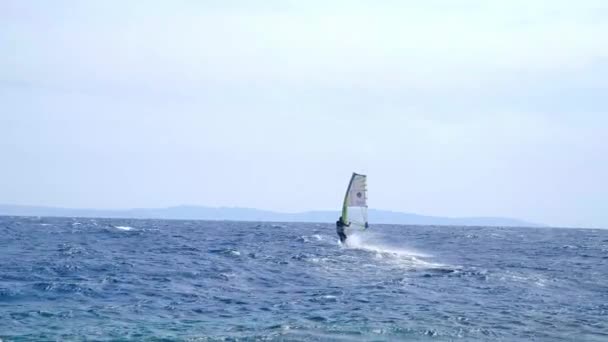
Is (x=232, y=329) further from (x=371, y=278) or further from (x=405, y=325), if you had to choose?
(x=371, y=278)

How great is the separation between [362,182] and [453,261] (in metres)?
10.8

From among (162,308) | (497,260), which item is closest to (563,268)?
(497,260)

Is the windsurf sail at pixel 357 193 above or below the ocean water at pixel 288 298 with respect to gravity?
above

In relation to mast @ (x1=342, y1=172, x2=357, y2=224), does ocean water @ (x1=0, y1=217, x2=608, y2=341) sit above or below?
below

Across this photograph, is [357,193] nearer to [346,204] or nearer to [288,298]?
[346,204]

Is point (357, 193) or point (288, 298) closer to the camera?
point (288, 298)

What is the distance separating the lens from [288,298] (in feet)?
116

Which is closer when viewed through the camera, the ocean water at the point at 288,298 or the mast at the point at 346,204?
the ocean water at the point at 288,298

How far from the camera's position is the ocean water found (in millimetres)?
27234

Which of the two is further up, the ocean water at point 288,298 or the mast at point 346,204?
the mast at point 346,204

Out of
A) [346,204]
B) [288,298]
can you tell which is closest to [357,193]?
[346,204]

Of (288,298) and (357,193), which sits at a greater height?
(357,193)

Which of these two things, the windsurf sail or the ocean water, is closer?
the ocean water

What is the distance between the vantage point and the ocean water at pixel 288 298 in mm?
27234
